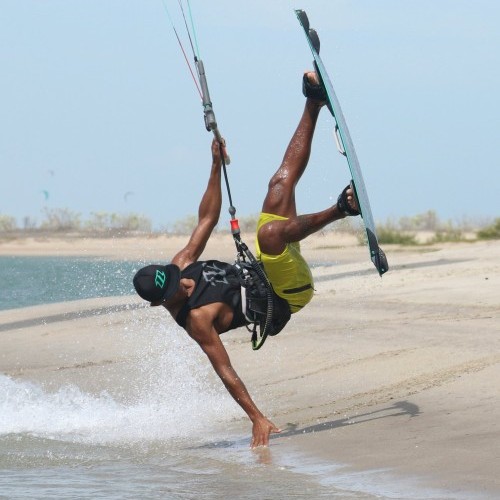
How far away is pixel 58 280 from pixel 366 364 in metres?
18.3

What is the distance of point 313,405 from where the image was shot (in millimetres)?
8773

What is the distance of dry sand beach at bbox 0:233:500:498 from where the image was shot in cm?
698

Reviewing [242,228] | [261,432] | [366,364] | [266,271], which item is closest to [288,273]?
[266,271]

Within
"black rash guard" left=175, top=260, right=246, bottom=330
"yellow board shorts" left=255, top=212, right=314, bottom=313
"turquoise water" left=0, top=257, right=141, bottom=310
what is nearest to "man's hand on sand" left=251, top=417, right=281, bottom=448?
"black rash guard" left=175, top=260, right=246, bottom=330

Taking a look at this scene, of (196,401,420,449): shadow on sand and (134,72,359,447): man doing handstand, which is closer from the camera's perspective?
(134,72,359,447): man doing handstand

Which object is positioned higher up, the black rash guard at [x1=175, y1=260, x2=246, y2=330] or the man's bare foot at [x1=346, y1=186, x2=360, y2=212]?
the man's bare foot at [x1=346, y1=186, x2=360, y2=212]

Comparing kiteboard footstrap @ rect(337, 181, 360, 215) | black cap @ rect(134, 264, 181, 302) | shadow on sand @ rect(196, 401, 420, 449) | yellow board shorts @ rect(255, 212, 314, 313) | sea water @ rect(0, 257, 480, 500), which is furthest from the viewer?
shadow on sand @ rect(196, 401, 420, 449)

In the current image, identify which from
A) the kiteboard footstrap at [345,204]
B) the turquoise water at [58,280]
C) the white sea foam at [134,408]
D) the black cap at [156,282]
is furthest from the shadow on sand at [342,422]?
the turquoise water at [58,280]

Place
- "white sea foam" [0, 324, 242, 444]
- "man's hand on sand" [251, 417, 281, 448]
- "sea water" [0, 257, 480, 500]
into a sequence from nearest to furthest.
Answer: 1. "sea water" [0, 257, 480, 500]
2. "man's hand on sand" [251, 417, 281, 448]
3. "white sea foam" [0, 324, 242, 444]

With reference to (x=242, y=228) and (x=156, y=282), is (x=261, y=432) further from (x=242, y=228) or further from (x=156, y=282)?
(x=242, y=228)

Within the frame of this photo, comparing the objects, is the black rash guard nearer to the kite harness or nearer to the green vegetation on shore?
the kite harness

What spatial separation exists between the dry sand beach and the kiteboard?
112 cm

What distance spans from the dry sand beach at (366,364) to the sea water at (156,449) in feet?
0.53

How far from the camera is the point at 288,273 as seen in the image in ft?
25.1
